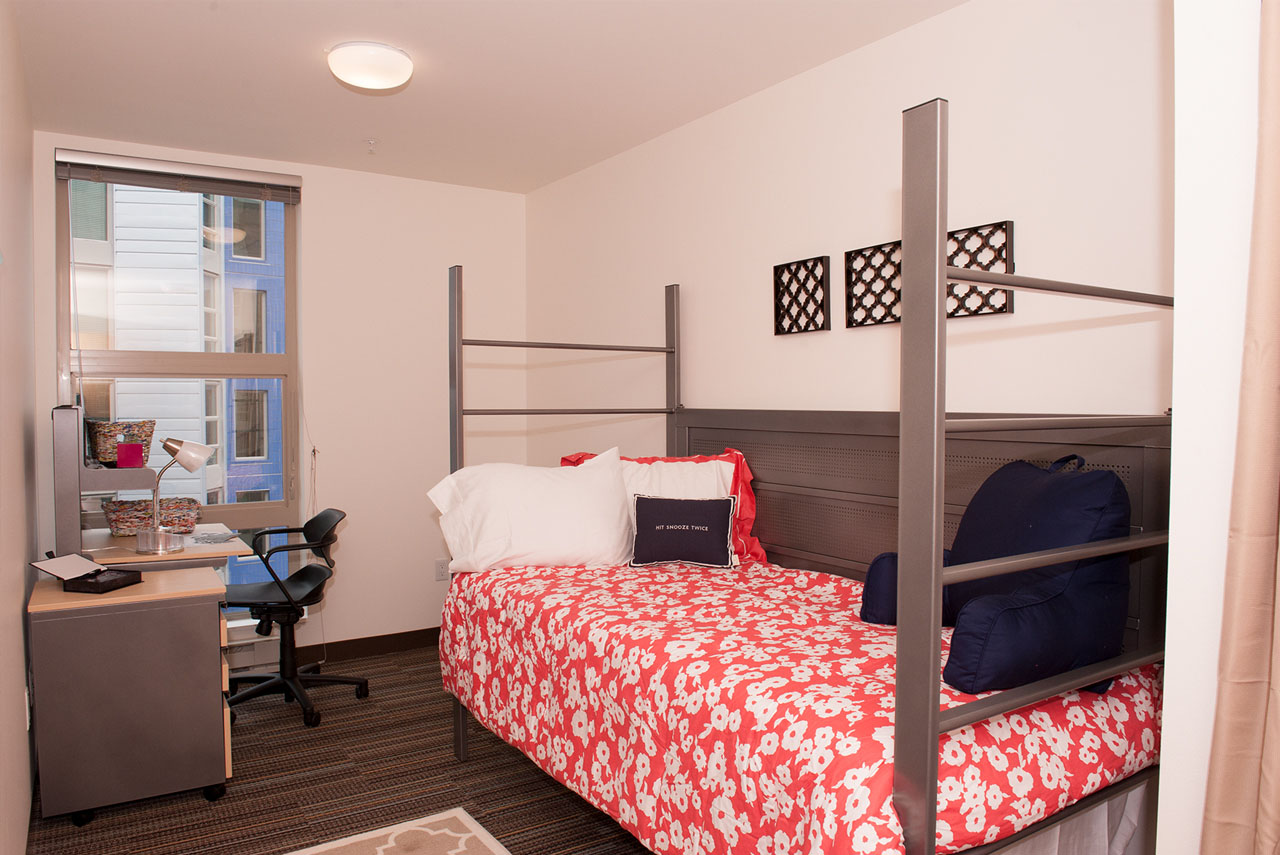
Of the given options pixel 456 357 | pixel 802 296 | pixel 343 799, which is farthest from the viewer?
pixel 802 296

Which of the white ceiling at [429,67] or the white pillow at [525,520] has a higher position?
the white ceiling at [429,67]

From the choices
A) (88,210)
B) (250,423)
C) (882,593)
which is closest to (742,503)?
(882,593)

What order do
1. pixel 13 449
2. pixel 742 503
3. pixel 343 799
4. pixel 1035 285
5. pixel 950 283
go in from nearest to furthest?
pixel 1035 285 → pixel 950 283 → pixel 13 449 → pixel 343 799 → pixel 742 503

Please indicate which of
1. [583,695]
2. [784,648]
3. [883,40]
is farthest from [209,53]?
[784,648]

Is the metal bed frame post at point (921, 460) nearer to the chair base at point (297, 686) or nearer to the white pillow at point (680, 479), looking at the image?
the white pillow at point (680, 479)

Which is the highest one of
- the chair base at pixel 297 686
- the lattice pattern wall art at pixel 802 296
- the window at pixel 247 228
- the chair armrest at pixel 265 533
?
the window at pixel 247 228

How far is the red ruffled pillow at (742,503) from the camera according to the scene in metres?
2.99

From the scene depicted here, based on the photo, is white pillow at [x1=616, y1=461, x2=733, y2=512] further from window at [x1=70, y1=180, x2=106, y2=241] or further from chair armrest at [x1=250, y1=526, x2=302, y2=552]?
window at [x1=70, y1=180, x2=106, y2=241]

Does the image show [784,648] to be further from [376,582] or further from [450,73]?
[376,582]

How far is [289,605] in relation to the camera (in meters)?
3.27

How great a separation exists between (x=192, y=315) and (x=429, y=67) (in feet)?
6.00

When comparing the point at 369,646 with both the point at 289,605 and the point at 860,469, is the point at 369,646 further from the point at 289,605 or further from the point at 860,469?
the point at 860,469

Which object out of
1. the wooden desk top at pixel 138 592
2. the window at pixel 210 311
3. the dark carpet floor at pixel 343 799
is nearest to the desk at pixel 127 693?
the wooden desk top at pixel 138 592

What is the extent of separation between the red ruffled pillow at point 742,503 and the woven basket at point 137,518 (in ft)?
5.78
